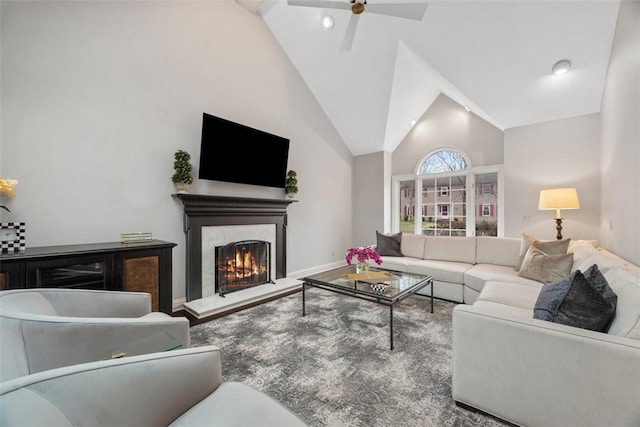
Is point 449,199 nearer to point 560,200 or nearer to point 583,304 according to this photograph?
point 560,200

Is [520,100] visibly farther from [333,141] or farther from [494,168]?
[333,141]

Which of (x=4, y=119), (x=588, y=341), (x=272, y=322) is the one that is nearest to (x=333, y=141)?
(x=272, y=322)

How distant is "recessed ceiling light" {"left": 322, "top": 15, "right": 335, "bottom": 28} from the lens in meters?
3.72

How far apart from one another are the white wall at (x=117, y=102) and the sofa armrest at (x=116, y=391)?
241 centimetres

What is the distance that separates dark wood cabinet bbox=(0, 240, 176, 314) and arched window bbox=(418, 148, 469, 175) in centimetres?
485

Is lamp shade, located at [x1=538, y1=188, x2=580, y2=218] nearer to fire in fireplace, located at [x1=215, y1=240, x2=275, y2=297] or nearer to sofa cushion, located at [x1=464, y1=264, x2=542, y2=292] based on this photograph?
sofa cushion, located at [x1=464, y1=264, x2=542, y2=292]

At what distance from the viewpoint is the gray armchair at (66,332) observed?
3.22 ft

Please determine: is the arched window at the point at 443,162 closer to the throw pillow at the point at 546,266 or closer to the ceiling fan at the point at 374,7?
the throw pillow at the point at 546,266

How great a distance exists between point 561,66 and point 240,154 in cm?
417

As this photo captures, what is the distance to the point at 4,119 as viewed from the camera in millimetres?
2166

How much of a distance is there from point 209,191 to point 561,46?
4561 millimetres

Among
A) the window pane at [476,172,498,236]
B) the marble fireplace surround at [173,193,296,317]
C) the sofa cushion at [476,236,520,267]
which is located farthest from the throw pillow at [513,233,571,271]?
the marble fireplace surround at [173,193,296,317]

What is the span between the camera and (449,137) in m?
5.00

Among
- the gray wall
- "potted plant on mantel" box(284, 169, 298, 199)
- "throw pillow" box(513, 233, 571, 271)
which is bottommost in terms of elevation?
"throw pillow" box(513, 233, 571, 271)
